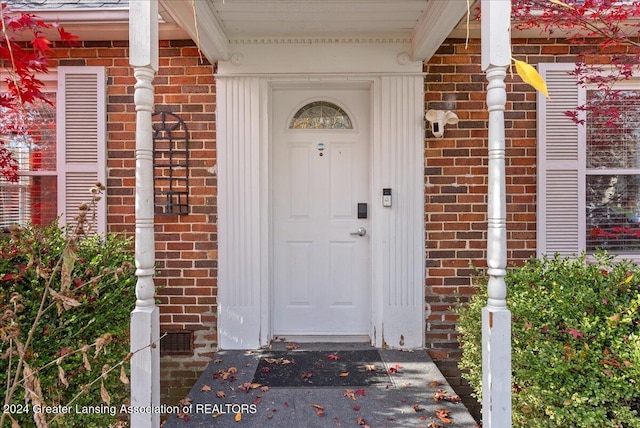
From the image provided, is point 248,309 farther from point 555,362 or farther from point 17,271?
point 555,362

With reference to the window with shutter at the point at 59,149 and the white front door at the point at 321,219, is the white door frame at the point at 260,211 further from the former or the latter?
the window with shutter at the point at 59,149

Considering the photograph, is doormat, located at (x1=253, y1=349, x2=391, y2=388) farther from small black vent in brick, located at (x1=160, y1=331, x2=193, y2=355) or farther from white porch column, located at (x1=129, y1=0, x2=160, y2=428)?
white porch column, located at (x1=129, y1=0, x2=160, y2=428)

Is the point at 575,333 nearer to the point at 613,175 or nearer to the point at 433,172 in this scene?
the point at 433,172

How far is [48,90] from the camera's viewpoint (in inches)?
145

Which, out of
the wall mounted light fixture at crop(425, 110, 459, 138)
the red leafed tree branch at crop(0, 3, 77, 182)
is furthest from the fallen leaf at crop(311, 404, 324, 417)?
the red leafed tree branch at crop(0, 3, 77, 182)

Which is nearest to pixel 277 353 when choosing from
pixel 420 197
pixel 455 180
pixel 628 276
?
pixel 420 197

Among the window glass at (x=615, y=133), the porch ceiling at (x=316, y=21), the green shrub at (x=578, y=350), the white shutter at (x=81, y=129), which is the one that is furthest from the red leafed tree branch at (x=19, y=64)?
the window glass at (x=615, y=133)

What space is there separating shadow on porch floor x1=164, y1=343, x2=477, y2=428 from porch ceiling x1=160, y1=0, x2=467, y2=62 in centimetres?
237

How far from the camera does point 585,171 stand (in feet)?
11.7

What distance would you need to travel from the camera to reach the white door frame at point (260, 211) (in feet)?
11.7

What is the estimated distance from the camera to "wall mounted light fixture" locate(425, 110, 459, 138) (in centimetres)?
342

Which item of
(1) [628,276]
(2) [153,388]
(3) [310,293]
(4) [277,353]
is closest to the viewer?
(2) [153,388]

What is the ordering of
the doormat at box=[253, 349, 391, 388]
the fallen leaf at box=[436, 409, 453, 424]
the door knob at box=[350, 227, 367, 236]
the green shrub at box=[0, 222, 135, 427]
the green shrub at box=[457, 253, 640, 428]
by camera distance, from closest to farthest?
the green shrub at box=[457, 253, 640, 428], the green shrub at box=[0, 222, 135, 427], the fallen leaf at box=[436, 409, 453, 424], the doormat at box=[253, 349, 391, 388], the door knob at box=[350, 227, 367, 236]

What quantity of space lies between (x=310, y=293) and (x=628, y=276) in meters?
2.36
